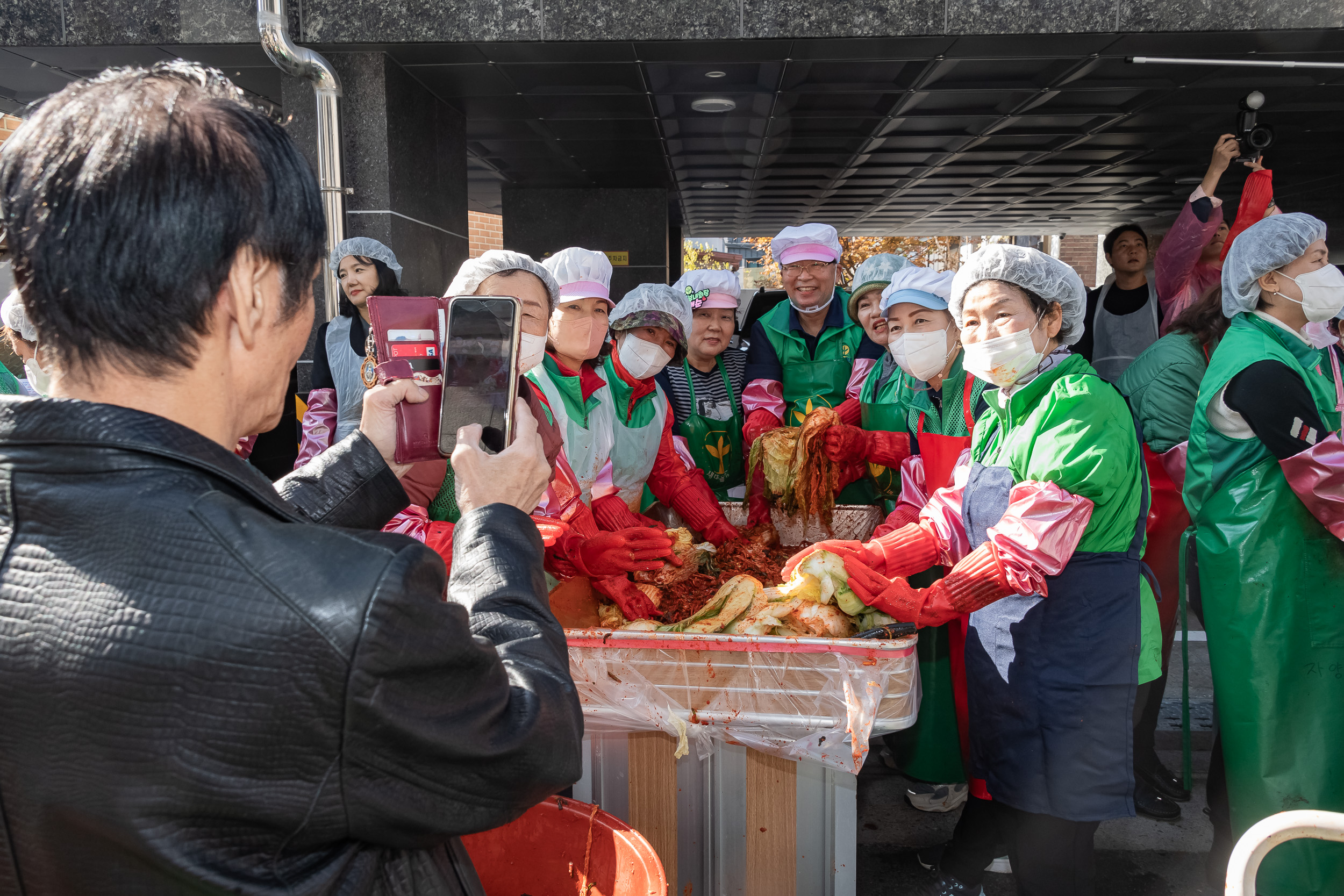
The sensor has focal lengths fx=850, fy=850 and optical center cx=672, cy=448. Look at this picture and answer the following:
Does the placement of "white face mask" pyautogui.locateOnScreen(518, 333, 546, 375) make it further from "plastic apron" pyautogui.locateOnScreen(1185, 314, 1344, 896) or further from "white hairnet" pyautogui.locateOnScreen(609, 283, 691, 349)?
"plastic apron" pyautogui.locateOnScreen(1185, 314, 1344, 896)

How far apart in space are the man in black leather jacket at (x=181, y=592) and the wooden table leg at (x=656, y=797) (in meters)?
1.39

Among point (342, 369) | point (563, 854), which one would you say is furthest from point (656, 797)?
point (342, 369)

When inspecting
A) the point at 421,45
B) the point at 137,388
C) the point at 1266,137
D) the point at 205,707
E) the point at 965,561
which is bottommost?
the point at 965,561

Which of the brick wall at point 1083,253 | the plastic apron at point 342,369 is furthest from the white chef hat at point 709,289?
the brick wall at point 1083,253

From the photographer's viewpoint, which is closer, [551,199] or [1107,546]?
[1107,546]

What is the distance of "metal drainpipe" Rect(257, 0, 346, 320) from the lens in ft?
14.8

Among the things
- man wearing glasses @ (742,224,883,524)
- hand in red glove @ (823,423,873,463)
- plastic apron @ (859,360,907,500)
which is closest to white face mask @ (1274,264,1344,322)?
plastic apron @ (859,360,907,500)

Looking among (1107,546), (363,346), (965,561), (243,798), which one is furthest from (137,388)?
(363,346)

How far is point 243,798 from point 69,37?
584 cm

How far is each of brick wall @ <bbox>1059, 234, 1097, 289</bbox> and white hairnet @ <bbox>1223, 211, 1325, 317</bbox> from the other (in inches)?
798

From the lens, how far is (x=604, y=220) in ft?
33.6

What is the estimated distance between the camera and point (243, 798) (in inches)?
29.6

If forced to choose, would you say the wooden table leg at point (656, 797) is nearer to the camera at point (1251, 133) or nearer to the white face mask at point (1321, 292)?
A: the white face mask at point (1321, 292)

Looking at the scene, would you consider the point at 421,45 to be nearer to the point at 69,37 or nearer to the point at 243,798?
the point at 69,37
